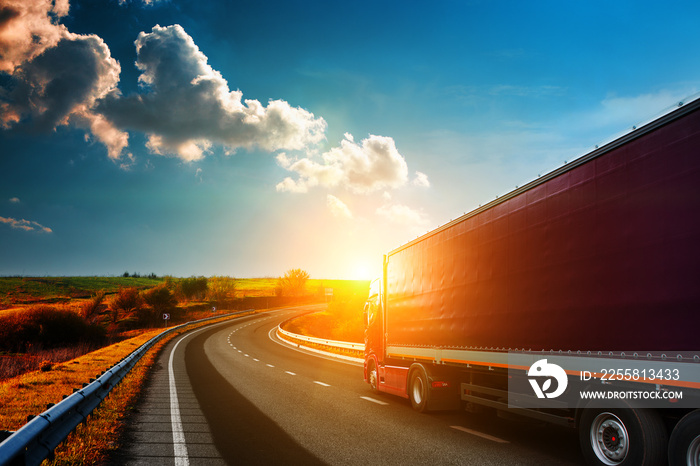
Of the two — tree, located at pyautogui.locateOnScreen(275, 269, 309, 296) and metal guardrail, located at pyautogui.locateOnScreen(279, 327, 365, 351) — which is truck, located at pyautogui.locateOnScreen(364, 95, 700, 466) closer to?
metal guardrail, located at pyautogui.locateOnScreen(279, 327, 365, 351)

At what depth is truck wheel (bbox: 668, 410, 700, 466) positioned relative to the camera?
4301 mm

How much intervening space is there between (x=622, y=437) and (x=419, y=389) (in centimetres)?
548

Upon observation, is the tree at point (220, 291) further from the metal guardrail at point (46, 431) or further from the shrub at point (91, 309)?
the metal guardrail at point (46, 431)

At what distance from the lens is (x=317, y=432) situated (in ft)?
26.2

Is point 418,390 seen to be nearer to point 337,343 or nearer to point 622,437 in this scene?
point 622,437

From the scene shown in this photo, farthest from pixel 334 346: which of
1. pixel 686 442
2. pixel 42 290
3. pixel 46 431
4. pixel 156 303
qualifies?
pixel 42 290

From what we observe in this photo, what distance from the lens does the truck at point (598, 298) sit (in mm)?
4523

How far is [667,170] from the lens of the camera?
475 cm

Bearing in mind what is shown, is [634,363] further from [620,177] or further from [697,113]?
[697,113]

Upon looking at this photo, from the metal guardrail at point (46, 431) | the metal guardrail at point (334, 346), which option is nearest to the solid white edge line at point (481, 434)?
the metal guardrail at point (46, 431)

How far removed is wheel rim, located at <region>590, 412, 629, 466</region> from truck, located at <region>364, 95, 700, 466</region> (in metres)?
0.01

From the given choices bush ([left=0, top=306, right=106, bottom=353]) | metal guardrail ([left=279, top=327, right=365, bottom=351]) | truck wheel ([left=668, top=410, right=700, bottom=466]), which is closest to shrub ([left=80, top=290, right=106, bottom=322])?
bush ([left=0, top=306, right=106, bottom=353])

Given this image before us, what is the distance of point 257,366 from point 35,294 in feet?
308

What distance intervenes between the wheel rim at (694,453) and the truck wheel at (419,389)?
564 cm
